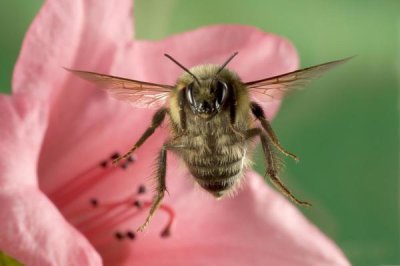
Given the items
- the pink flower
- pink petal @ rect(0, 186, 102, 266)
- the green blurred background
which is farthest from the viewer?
the green blurred background

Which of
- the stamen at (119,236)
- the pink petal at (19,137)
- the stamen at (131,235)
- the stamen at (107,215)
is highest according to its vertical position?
the pink petal at (19,137)

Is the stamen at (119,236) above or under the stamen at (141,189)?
under

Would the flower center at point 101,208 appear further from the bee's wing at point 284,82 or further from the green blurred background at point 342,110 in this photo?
the green blurred background at point 342,110

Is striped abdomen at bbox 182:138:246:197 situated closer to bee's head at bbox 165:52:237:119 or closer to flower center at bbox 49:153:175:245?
bee's head at bbox 165:52:237:119

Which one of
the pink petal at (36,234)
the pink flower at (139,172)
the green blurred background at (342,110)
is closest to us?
the pink petal at (36,234)

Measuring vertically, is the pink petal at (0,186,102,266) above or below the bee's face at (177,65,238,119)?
below

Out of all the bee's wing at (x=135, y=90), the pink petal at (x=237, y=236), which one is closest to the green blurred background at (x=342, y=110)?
the pink petal at (x=237, y=236)

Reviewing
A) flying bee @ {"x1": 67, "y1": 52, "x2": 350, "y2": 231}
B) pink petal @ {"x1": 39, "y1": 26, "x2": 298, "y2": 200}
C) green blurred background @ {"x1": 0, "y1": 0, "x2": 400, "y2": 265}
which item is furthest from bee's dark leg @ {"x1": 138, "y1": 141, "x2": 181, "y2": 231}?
green blurred background @ {"x1": 0, "y1": 0, "x2": 400, "y2": 265}

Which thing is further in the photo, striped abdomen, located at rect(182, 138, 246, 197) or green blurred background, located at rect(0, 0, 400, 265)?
green blurred background, located at rect(0, 0, 400, 265)
